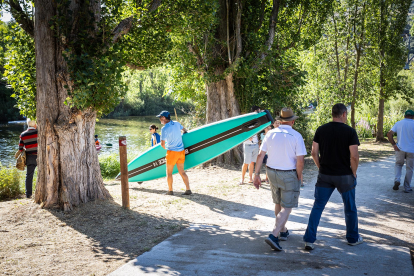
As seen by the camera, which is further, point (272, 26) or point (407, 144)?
point (272, 26)

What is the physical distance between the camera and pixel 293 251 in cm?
410

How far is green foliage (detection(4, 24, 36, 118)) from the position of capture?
21.3ft

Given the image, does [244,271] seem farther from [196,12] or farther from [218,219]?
[196,12]

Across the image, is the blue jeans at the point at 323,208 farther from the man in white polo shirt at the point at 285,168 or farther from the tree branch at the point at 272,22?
the tree branch at the point at 272,22

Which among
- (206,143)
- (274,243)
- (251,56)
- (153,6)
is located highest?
(153,6)

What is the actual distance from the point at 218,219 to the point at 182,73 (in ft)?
24.0

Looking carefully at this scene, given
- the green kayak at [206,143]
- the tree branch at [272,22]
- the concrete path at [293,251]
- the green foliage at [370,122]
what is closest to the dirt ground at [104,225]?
the concrete path at [293,251]

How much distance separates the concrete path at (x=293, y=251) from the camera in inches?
143

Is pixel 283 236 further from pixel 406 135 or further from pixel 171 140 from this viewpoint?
pixel 406 135

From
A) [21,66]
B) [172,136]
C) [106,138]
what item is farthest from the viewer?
[106,138]

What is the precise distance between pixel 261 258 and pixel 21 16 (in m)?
5.74

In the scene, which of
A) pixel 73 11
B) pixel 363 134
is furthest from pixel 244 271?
pixel 363 134

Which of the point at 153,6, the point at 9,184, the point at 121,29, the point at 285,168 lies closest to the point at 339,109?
the point at 285,168

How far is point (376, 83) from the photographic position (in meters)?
15.5
